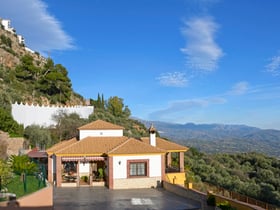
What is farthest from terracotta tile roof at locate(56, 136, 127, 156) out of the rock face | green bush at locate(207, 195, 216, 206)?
green bush at locate(207, 195, 216, 206)

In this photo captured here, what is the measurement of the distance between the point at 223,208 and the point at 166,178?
1330cm

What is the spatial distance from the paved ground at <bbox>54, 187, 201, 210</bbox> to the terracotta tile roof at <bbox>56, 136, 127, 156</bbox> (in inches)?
133

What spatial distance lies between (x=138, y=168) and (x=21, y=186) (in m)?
13.6

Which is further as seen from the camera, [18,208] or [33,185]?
[33,185]

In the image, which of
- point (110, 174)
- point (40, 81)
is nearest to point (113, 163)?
point (110, 174)

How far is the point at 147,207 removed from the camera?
70.5 feet

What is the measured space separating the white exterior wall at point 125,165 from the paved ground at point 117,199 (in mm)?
1716

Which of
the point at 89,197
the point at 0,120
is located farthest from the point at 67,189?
the point at 0,120

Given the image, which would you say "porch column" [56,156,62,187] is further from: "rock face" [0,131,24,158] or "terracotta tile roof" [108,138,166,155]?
"rock face" [0,131,24,158]

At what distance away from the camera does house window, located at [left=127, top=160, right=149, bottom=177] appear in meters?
30.7

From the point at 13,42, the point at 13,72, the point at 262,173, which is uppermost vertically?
the point at 13,42

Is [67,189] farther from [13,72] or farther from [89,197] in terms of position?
[13,72]

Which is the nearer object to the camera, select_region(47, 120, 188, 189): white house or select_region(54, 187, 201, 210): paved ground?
select_region(54, 187, 201, 210): paved ground

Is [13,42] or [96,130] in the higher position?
[13,42]
